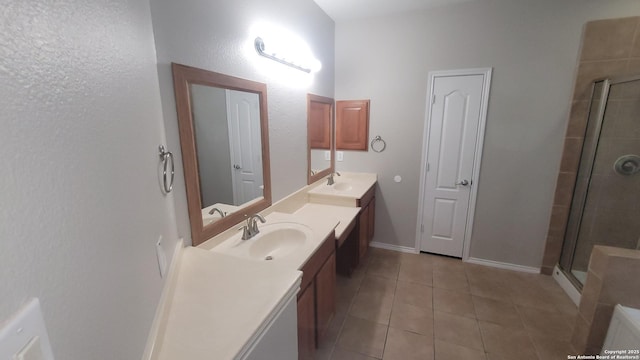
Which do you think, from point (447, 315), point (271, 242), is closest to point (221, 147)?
point (271, 242)

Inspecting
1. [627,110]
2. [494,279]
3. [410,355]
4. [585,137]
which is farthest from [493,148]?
[410,355]

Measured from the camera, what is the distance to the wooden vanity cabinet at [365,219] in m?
2.54

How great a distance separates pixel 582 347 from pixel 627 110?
1890mm

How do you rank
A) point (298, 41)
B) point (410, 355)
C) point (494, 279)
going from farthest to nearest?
point (494, 279), point (298, 41), point (410, 355)

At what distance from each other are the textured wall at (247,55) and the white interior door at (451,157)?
1258mm

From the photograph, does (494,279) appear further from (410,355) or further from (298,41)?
(298,41)

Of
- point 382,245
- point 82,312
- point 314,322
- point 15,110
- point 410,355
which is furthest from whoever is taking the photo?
point 382,245

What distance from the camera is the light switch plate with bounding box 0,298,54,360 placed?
272 millimetres

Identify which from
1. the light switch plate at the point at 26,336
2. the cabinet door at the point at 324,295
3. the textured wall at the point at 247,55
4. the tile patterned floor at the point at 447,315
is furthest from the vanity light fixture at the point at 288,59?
the tile patterned floor at the point at 447,315

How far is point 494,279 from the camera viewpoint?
257 centimetres

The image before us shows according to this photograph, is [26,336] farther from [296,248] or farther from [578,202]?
[578,202]

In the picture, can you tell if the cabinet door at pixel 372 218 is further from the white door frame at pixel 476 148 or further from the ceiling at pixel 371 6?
the ceiling at pixel 371 6

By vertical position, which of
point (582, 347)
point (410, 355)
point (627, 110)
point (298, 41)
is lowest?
Result: point (410, 355)

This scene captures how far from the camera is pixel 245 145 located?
1.67 metres
